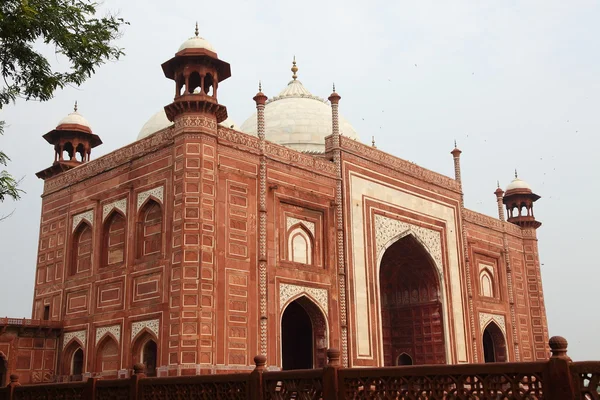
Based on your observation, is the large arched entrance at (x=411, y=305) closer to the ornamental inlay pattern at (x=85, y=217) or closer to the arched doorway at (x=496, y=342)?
the arched doorway at (x=496, y=342)

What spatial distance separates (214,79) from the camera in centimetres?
1379

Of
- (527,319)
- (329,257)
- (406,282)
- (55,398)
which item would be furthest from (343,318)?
(527,319)

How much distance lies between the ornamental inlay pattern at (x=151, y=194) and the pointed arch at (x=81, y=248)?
6.48 feet

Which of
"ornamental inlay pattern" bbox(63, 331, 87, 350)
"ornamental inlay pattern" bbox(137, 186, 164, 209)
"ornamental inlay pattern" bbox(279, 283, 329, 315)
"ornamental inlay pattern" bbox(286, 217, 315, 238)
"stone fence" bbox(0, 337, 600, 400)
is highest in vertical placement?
"ornamental inlay pattern" bbox(137, 186, 164, 209)

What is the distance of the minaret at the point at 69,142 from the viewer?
16812 mm

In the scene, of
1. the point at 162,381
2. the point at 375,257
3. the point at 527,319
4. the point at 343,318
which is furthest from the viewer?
the point at 527,319

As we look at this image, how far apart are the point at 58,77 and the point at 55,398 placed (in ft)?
12.5

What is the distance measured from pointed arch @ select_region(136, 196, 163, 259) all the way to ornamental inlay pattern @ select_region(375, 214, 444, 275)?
580cm

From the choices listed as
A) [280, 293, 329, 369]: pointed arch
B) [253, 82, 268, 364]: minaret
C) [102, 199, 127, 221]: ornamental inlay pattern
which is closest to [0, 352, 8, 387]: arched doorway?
[102, 199, 127, 221]: ornamental inlay pattern

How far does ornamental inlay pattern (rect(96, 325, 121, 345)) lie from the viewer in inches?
533

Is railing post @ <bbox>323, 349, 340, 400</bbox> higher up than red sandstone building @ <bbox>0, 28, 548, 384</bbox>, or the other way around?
red sandstone building @ <bbox>0, 28, 548, 384</bbox>

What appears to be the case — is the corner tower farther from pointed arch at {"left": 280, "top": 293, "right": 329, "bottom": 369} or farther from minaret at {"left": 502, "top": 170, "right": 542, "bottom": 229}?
minaret at {"left": 502, "top": 170, "right": 542, "bottom": 229}

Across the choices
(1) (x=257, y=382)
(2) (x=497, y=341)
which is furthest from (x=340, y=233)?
(1) (x=257, y=382)

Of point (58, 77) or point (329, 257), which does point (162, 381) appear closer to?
point (58, 77)
